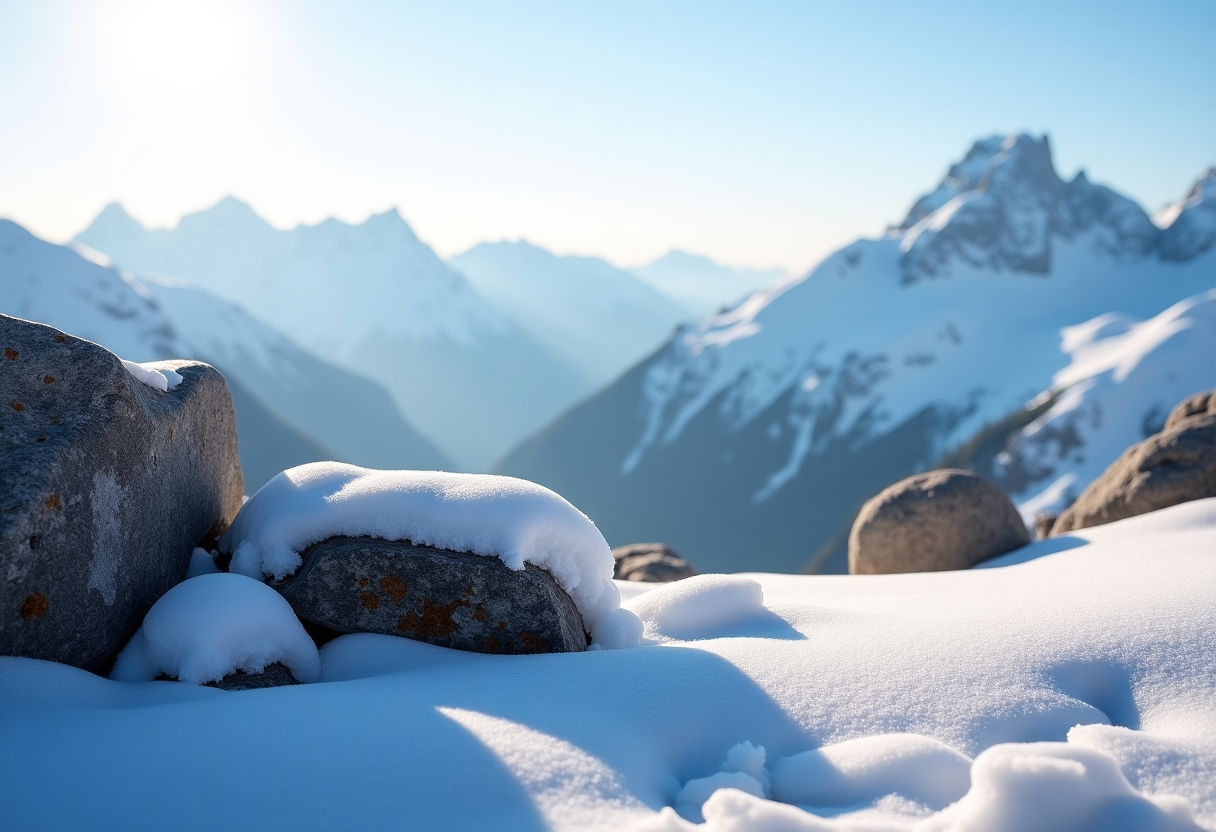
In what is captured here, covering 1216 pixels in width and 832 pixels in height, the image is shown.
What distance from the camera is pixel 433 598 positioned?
4852 mm

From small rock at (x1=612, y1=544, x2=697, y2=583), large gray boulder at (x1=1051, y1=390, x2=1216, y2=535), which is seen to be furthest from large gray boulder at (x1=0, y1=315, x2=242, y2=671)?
large gray boulder at (x1=1051, y1=390, x2=1216, y2=535)

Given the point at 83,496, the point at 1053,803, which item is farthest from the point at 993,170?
the point at 83,496

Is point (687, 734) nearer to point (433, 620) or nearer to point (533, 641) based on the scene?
point (533, 641)

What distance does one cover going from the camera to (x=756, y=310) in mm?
153375

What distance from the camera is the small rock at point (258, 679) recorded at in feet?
13.9

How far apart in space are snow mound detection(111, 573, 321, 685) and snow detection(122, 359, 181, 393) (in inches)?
56.4

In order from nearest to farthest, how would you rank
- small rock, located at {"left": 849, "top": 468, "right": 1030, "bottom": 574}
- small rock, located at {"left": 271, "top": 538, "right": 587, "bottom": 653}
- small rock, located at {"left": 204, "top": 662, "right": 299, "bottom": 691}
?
small rock, located at {"left": 204, "top": 662, "right": 299, "bottom": 691}, small rock, located at {"left": 271, "top": 538, "right": 587, "bottom": 653}, small rock, located at {"left": 849, "top": 468, "right": 1030, "bottom": 574}

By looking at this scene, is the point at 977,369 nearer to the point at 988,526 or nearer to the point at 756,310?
the point at 756,310

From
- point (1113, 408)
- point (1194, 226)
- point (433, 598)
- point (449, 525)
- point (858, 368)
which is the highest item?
point (1194, 226)

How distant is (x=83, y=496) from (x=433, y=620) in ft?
6.80

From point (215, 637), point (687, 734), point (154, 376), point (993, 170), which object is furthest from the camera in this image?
point (993, 170)

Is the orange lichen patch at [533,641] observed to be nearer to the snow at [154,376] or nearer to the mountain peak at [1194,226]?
the snow at [154,376]

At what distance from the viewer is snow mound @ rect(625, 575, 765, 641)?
18.2 feet

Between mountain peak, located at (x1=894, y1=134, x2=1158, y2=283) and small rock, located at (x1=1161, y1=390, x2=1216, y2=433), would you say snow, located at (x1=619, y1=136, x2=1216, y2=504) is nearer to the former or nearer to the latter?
mountain peak, located at (x1=894, y1=134, x2=1158, y2=283)
